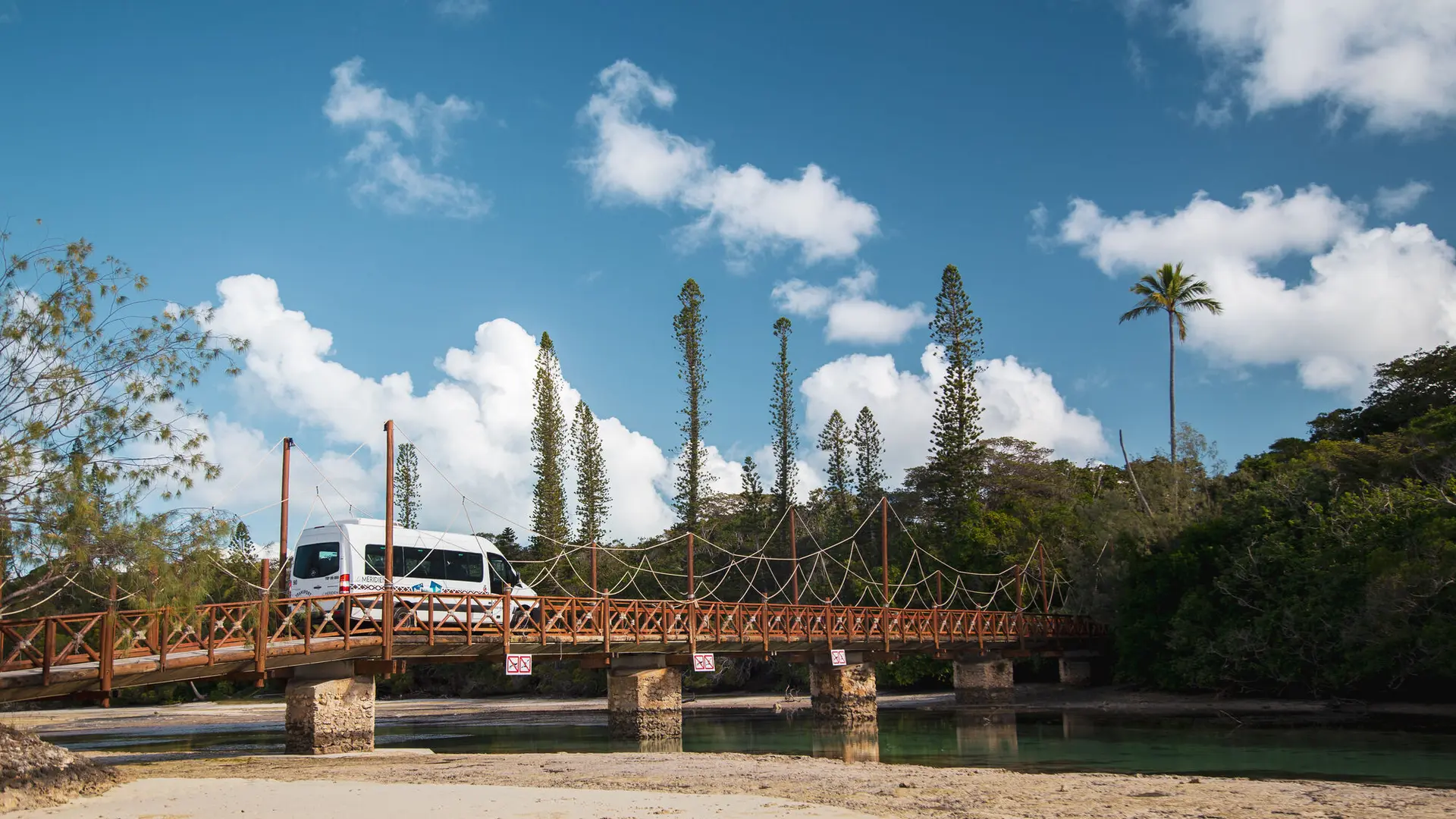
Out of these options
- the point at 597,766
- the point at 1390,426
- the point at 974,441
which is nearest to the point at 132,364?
the point at 597,766

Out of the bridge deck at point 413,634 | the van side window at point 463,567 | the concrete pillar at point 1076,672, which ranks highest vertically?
the van side window at point 463,567

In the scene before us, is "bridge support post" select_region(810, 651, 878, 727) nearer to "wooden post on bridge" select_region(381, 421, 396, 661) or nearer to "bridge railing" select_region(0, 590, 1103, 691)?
"bridge railing" select_region(0, 590, 1103, 691)

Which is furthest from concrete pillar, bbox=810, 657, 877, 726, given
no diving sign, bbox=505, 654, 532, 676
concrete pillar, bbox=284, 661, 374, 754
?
concrete pillar, bbox=284, 661, 374, 754

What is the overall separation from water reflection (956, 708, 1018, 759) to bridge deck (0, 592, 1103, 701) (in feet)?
7.81

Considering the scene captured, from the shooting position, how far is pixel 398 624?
19.4 m

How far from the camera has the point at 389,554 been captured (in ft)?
65.3

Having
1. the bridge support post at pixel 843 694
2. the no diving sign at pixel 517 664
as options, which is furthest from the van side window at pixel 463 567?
the bridge support post at pixel 843 694

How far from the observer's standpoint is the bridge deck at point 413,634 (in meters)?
14.3

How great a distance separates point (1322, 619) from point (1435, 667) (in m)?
3.46

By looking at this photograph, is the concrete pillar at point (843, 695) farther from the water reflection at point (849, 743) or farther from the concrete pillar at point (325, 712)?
the concrete pillar at point (325, 712)

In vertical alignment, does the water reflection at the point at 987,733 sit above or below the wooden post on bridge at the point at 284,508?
below

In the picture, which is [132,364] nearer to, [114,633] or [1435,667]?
[114,633]

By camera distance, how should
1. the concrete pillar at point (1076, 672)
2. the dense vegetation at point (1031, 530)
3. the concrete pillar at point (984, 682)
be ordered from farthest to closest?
1. the concrete pillar at point (1076, 672)
2. the concrete pillar at point (984, 682)
3. the dense vegetation at point (1031, 530)

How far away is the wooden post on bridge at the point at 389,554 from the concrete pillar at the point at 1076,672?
23.9m
